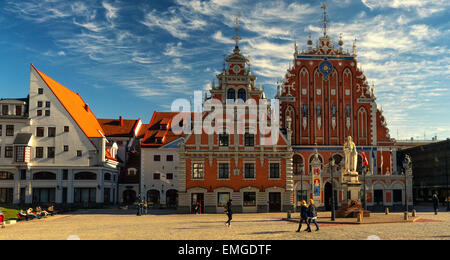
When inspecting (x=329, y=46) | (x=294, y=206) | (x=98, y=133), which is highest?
(x=329, y=46)

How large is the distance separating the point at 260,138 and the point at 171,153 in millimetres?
19446

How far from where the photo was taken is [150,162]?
199 ft

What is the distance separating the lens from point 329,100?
177 ft

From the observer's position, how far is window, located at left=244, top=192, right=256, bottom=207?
44656mm

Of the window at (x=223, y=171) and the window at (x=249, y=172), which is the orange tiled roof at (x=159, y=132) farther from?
the window at (x=249, y=172)

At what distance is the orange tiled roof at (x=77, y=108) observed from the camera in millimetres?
54500

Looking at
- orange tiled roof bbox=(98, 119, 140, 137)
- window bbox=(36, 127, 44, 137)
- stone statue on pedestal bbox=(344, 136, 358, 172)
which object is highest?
orange tiled roof bbox=(98, 119, 140, 137)

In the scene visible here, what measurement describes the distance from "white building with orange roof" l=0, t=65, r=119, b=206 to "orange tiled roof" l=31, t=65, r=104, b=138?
Result: 26 centimetres

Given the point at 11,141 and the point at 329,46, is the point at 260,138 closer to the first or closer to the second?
the point at 329,46

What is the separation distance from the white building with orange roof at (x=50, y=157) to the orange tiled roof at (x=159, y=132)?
858 cm

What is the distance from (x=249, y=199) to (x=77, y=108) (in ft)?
96.7

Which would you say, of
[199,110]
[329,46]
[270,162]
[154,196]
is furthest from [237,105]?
[154,196]

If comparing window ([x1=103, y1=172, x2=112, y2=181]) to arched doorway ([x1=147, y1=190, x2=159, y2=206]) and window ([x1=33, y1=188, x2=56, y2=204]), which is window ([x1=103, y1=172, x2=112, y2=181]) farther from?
window ([x1=33, y1=188, x2=56, y2=204])

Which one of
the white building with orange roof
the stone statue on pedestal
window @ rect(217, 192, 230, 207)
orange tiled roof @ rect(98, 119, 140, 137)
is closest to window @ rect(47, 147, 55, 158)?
the white building with orange roof
